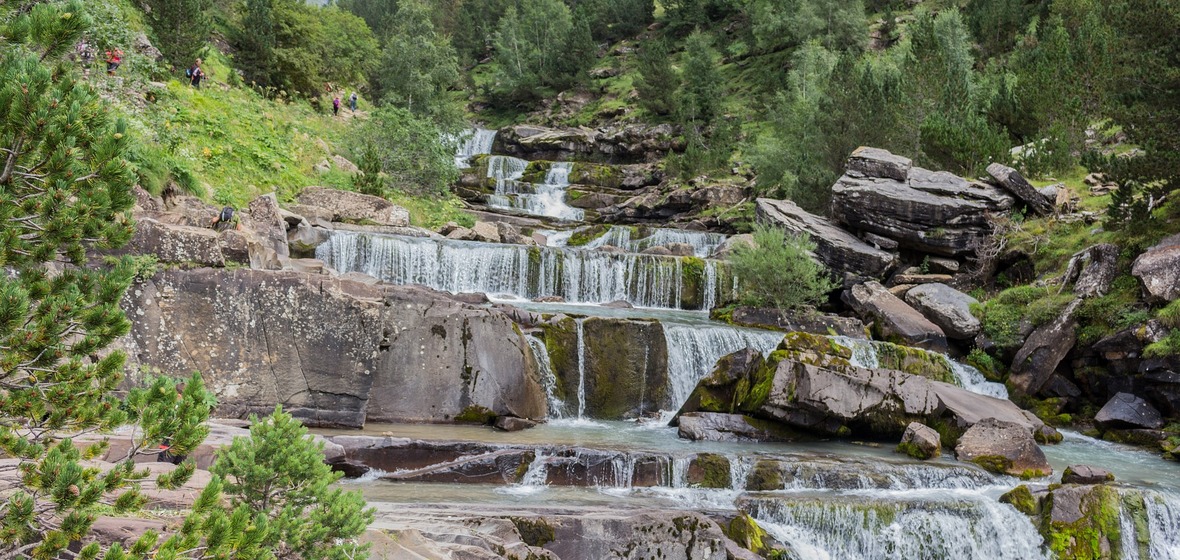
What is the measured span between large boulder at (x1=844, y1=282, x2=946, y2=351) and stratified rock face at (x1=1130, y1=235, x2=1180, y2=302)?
4950mm

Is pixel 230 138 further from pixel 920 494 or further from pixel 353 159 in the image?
pixel 920 494

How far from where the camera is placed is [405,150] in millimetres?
30266

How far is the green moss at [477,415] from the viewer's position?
12.8 m

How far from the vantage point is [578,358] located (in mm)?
15125

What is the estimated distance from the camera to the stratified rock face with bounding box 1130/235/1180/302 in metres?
15.7

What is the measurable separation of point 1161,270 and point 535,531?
1669 cm

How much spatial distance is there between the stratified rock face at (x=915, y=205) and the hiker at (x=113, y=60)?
2314 cm

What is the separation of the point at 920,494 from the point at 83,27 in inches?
434

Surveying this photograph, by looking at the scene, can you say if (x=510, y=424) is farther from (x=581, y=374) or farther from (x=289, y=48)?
(x=289, y=48)

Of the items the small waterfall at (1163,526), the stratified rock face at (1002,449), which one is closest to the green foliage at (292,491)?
the small waterfall at (1163,526)

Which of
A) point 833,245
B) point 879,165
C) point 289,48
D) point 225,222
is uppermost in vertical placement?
point 289,48

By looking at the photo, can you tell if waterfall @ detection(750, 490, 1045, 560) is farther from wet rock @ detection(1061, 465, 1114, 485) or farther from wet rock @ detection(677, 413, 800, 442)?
wet rock @ detection(677, 413, 800, 442)

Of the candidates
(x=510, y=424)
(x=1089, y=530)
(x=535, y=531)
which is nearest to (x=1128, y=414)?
(x=1089, y=530)

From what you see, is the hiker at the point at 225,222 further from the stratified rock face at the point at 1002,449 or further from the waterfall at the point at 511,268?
the stratified rock face at the point at 1002,449
